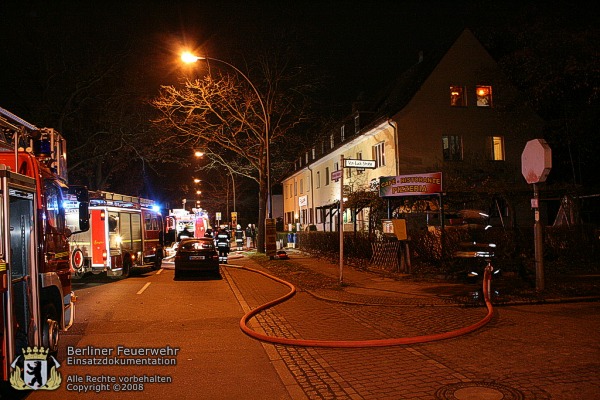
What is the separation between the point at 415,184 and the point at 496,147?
46.4 ft

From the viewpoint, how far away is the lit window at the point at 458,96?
27.0 metres

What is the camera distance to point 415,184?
15.6 metres

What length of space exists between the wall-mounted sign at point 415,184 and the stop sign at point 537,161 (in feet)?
12.5

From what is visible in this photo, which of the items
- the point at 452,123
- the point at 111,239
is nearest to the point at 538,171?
the point at 111,239

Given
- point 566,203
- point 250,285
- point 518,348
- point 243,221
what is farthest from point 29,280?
point 243,221

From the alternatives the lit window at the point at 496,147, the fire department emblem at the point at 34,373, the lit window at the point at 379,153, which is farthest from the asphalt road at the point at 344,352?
the lit window at the point at 496,147

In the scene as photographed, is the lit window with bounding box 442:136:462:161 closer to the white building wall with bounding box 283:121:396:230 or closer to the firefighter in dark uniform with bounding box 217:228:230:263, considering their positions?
the white building wall with bounding box 283:121:396:230

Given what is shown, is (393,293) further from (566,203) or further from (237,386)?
(566,203)

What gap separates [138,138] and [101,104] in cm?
286

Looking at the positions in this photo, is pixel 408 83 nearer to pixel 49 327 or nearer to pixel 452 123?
pixel 452 123

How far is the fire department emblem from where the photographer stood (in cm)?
526

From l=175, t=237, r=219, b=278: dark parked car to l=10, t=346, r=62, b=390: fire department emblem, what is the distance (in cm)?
1163

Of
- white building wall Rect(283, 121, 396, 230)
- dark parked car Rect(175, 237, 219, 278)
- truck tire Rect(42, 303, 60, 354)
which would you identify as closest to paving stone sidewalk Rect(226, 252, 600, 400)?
truck tire Rect(42, 303, 60, 354)

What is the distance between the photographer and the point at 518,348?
7.07m
